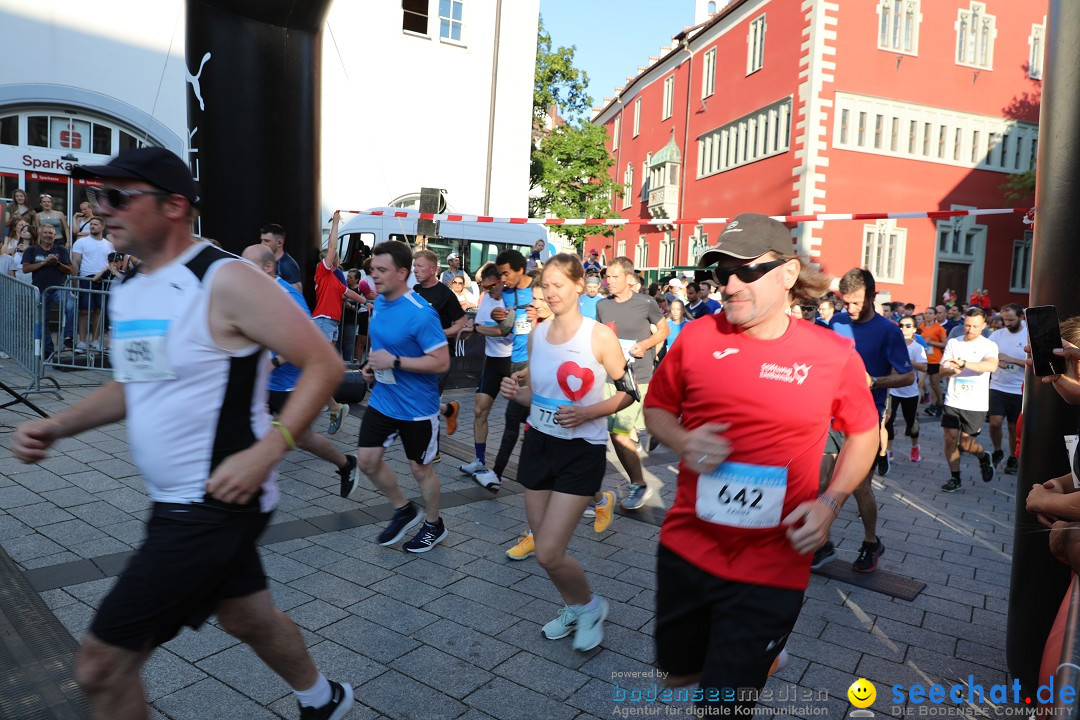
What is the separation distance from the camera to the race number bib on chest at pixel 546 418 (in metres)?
4.00

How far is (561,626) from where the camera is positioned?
3.78 meters

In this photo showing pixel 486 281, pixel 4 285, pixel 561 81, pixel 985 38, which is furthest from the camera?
pixel 561 81

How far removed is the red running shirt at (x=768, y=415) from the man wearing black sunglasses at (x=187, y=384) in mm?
1193

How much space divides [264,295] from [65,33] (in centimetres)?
1789

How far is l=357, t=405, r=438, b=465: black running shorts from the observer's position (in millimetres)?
4977

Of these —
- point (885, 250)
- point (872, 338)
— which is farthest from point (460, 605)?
point (885, 250)

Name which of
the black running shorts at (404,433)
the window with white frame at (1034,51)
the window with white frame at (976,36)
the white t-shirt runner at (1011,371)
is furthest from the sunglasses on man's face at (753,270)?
the window with white frame at (1034,51)

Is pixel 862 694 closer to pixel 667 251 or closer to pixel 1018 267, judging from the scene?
pixel 1018 267

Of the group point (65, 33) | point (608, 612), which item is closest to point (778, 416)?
point (608, 612)

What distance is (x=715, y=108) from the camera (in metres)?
36.1

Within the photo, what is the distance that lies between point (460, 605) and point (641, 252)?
4311 centimetres

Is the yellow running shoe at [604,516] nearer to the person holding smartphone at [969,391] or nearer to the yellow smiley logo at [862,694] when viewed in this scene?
the yellow smiley logo at [862,694]

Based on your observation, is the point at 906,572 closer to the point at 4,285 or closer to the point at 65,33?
the point at 4,285

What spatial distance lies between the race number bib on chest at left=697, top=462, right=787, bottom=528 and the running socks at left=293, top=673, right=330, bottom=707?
145 cm
